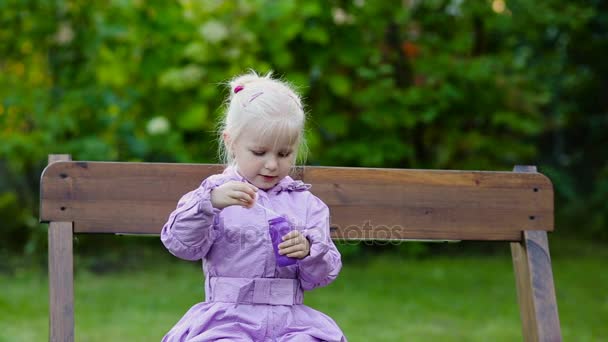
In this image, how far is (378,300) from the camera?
557 cm

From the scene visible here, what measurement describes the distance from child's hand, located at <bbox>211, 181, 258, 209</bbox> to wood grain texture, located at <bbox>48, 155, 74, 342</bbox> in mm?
586

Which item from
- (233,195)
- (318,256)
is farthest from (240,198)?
(318,256)

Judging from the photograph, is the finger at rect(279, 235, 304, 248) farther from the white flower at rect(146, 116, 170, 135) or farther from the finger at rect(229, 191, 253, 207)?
the white flower at rect(146, 116, 170, 135)

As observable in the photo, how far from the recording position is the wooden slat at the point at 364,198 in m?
2.72

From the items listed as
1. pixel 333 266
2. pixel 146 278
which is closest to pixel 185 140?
pixel 146 278

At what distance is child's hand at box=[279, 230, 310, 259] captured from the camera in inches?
94.7

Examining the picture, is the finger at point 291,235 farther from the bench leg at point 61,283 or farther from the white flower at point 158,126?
the white flower at point 158,126

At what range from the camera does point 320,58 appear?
21.9 ft

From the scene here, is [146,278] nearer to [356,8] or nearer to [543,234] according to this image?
[356,8]

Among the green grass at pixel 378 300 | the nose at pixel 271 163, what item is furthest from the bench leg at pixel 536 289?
the green grass at pixel 378 300

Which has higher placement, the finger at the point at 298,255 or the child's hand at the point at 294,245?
the child's hand at the point at 294,245

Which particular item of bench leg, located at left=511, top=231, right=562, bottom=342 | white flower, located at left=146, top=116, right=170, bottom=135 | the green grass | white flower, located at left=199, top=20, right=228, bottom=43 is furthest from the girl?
white flower, located at left=146, top=116, right=170, bottom=135

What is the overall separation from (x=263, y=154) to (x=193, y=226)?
33 centimetres

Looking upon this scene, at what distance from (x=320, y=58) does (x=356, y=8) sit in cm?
53
